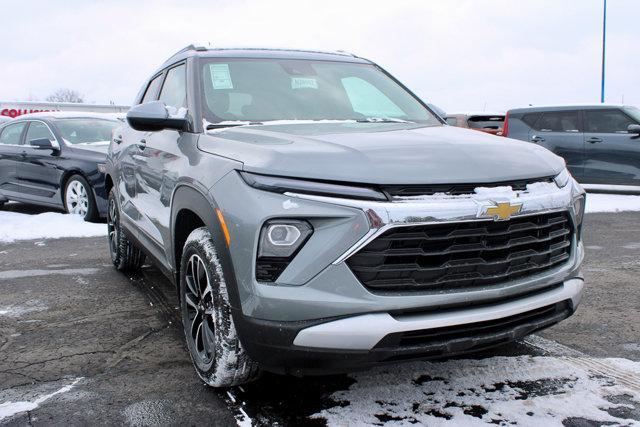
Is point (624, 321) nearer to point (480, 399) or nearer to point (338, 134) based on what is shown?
point (480, 399)

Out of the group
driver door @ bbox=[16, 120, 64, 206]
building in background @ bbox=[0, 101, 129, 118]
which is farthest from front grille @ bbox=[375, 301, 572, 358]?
building in background @ bbox=[0, 101, 129, 118]

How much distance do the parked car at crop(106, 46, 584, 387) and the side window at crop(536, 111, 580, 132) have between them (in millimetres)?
9795

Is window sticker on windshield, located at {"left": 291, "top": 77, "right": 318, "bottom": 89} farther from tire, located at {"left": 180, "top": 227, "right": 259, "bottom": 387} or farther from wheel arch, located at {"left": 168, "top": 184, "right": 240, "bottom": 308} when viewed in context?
tire, located at {"left": 180, "top": 227, "right": 259, "bottom": 387}

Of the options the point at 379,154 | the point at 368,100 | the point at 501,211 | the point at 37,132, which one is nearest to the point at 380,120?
the point at 368,100

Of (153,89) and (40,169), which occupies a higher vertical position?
(153,89)

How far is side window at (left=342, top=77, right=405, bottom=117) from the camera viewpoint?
3.80 meters

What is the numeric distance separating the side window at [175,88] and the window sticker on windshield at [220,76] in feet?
A: 0.64

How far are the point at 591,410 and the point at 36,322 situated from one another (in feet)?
11.4

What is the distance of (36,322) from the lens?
414 centimetres

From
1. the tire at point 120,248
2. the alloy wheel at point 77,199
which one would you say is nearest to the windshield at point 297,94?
the tire at point 120,248

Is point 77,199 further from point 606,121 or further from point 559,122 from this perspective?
point 606,121

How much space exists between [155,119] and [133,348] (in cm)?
136

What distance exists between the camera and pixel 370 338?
2.29 m

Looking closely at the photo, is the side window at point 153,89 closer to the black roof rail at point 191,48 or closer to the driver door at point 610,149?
the black roof rail at point 191,48
